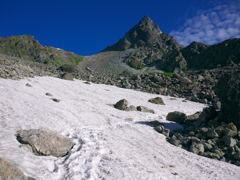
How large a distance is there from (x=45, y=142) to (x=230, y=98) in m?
13.5

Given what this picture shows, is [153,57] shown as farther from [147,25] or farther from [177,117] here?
[177,117]

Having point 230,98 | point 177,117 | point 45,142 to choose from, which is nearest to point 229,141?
point 230,98

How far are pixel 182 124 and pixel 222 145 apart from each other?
213 inches

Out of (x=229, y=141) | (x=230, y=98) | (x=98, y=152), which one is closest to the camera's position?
(x=98, y=152)

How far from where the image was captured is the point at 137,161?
780 cm

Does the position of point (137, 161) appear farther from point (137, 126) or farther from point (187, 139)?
point (137, 126)

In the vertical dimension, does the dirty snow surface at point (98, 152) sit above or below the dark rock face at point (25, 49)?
below

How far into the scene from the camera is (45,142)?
24.5 feet

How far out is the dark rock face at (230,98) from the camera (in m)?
12.7

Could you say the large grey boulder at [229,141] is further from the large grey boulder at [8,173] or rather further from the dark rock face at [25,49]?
the dark rock face at [25,49]

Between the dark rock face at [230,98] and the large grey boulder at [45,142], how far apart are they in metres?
12.0

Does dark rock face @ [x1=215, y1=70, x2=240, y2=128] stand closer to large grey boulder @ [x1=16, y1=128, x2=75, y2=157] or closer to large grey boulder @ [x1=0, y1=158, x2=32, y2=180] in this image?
large grey boulder @ [x1=16, y1=128, x2=75, y2=157]

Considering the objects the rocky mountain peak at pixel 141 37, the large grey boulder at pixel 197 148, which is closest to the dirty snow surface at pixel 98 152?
the large grey boulder at pixel 197 148

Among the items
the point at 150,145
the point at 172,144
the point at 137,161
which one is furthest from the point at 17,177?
the point at 172,144
